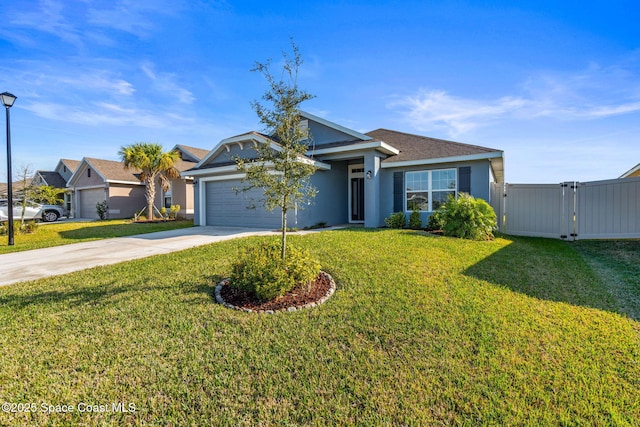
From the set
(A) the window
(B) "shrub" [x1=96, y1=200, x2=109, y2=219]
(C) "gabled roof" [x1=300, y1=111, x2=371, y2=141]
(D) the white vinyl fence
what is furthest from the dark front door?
(B) "shrub" [x1=96, y1=200, x2=109, y2=219]

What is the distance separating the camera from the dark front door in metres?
15.3

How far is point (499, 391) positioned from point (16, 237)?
17.5m

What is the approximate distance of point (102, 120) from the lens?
13875mm

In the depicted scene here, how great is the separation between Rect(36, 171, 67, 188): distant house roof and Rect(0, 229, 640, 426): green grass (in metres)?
27.2

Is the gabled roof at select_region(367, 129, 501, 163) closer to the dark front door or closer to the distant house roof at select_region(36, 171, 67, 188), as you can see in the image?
the dark front door

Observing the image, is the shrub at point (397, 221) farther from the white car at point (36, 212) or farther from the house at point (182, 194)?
the white car at point (36, 212)

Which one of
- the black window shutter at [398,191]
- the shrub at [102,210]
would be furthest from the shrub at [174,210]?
the black window shutter at [398,191]

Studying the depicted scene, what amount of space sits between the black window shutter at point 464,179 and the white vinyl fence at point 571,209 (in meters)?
1.27

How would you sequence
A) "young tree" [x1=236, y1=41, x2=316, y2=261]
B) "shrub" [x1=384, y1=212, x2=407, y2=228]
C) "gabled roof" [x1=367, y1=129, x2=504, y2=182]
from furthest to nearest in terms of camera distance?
1. "shrub" [x1=384, y1=212, x2=407, y2=228]
2. "gabled roof" [x1=367, y1=129, x2=504, y2=182]
3. "young tree" [x1=236, y1=41, x2=316, y2=261]

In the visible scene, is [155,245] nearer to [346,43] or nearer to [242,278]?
[242,278]

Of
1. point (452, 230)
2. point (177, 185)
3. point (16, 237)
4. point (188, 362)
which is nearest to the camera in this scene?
point (188, 362)

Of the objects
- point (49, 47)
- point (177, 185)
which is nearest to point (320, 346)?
point (49, 47)

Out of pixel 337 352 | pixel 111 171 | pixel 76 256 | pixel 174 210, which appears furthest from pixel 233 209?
pixel 111 171

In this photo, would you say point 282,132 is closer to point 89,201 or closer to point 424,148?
point 424,148
